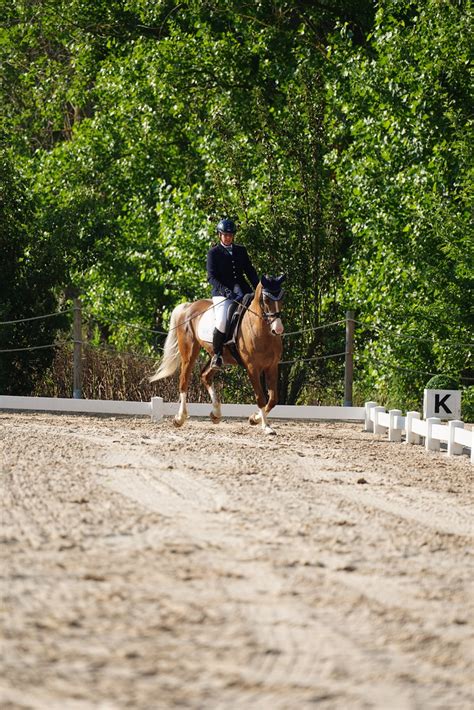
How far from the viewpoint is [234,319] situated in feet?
48.1

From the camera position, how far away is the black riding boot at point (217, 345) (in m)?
14.7

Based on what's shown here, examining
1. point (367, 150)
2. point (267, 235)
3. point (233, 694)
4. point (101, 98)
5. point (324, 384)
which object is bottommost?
point (233, 694)

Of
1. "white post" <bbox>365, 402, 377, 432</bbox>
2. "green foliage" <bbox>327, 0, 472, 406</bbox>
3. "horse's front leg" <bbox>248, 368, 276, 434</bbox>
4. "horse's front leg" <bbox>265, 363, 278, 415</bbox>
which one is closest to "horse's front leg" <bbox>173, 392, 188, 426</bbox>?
"horse's front leg" <bbox>248, 368, 276, 434</bbox>

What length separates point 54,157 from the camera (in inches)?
1077

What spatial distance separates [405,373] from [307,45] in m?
8.03

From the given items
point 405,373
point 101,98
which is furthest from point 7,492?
point 101,98

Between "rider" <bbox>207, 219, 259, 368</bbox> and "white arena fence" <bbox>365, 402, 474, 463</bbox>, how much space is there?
2259 mm

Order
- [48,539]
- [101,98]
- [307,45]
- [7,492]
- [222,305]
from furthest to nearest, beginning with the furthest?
[101,98]
[307,45]
[222,305]
[7,492]
[48,539]

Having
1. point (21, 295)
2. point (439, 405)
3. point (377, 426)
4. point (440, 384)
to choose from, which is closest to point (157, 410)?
point (377, 426)

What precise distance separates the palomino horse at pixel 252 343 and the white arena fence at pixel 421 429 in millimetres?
1577

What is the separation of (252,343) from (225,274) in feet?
3.48

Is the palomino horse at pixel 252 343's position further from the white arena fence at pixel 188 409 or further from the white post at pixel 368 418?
the white post at pixel 368 418

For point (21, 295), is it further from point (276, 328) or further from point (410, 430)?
point (410, 430)

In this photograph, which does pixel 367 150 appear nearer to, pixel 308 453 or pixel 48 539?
pixel 308 453
